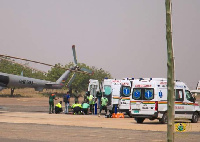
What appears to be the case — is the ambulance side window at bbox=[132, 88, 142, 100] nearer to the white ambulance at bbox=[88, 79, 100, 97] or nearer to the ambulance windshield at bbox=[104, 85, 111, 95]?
the ambulance windshield at bbox=[104, 85, 111, 95]

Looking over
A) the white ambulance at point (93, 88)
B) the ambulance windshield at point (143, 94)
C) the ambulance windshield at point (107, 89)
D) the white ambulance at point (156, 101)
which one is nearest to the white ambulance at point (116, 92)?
the ambulance windshield at point (107, 89)

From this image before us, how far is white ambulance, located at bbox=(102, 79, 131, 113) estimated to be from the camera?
34.2 metres

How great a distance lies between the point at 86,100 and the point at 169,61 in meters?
33.7

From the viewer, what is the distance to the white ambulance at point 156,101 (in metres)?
26.2

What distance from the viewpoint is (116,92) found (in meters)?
35.8

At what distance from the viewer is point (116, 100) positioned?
35.6m

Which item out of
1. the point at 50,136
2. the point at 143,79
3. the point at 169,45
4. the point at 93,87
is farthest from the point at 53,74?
the point at 169,45

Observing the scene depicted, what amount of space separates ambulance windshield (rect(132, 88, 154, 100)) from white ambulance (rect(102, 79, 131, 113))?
269 inches

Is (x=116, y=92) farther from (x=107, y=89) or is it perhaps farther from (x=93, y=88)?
(x=93, y=88)

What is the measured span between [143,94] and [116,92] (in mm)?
9137

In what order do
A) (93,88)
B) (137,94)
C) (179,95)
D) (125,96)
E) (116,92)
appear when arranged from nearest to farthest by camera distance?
(137,94), (179,95), (125,96), (116,92), (93,88)

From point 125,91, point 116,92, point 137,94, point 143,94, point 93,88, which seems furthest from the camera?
point 93,88

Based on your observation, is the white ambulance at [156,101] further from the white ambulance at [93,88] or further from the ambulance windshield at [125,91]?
the white ambulance at [93,88]

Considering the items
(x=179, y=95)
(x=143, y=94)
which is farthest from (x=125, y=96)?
(x=143, y=94)
